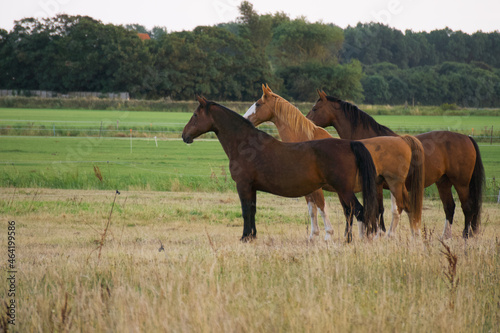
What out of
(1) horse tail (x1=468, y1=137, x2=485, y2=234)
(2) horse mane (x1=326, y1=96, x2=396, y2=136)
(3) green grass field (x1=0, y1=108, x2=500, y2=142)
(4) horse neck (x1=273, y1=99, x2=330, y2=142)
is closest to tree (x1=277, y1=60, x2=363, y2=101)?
(3) green grass field (x1=0, y1=108, x2=500, y2=142)

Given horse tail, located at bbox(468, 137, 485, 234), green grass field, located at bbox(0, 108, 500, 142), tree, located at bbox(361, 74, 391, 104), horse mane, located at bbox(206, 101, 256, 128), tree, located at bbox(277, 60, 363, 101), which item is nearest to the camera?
horse mane, located at bbox(206, 101, 256, 128)

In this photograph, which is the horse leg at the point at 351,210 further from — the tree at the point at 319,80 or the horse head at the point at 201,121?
the tree at the point at 319,80

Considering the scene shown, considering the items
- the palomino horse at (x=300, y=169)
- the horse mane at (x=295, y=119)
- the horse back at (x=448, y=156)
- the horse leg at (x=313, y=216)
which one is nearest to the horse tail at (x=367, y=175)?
the palomino horse at (x=300, y=169)

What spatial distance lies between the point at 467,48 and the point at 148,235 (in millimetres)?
68976

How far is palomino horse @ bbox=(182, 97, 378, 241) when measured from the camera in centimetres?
717

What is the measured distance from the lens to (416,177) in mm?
8203

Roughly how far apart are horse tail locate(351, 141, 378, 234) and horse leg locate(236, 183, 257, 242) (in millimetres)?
1415

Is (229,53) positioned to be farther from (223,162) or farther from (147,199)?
(147,199)

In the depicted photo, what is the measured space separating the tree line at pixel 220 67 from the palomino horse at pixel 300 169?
51581mm

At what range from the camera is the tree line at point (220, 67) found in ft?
197

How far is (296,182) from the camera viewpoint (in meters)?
7.24

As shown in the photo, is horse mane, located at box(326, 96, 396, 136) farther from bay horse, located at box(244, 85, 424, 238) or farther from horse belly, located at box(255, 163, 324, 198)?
horse belly, located at box(255, 163, 324, 198)

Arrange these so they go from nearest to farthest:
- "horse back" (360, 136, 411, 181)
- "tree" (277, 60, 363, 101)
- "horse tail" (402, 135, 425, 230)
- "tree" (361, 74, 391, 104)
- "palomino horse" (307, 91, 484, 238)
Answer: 1. "horse back" (360, 136, 411, 181)
2. "horse tail" (402, 135, 425, 230)
3. "palomino horse" (307, 91, 484, 238)
4. "tree" (277, 60, 363, 101)
5. "tree" (361, 74, 391, 104)

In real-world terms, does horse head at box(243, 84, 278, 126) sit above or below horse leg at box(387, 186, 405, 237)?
above
